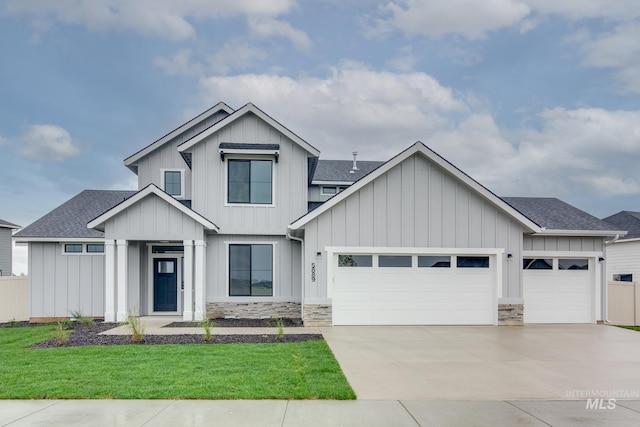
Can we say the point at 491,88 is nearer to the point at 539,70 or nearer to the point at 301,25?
the point at 539,70

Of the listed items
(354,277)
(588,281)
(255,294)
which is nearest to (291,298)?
(255,294)

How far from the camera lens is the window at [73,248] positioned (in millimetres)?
15602

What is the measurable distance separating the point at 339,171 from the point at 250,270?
7.64 meters

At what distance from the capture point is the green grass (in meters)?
6.10

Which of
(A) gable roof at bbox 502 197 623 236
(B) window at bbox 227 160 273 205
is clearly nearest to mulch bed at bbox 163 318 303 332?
(B) window at bbox 227 160 273 205

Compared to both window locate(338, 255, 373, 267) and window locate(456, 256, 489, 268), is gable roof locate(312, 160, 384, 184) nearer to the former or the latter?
window locate(338, 255, 373, 267)

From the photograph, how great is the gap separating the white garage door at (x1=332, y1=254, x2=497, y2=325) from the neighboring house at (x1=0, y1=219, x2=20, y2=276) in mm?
24953

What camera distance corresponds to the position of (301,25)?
49.2 ft

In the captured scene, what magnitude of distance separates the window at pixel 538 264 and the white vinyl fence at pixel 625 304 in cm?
380

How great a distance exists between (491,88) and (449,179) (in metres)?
6.13

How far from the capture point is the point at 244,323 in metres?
13.6

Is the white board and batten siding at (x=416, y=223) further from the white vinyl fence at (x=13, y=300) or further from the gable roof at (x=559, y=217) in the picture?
the white vinyl fence at (x=13, y=300)

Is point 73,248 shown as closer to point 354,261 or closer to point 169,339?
point 169,339

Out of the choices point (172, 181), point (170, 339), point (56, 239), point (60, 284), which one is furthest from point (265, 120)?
point (60, 284)
